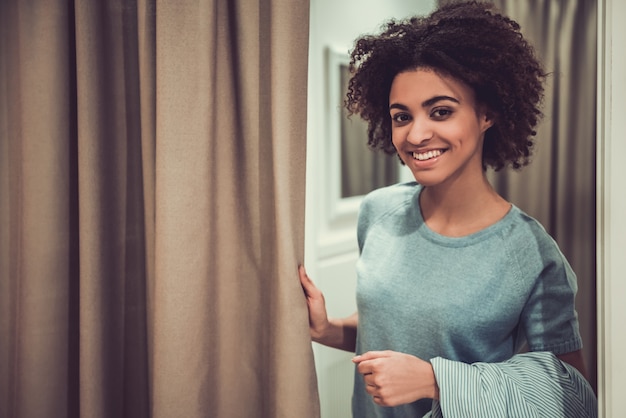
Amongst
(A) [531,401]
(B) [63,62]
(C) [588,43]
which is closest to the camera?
(A) [531,401]

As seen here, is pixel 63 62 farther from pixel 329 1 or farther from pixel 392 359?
pixel 329 1

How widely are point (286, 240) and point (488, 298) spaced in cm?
34

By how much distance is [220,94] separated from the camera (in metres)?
0.86

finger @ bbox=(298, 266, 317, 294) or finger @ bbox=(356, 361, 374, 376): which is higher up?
finger @ bbox=(298, 266, 317, 294)

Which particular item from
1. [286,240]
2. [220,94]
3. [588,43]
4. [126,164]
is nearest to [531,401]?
[286,240]

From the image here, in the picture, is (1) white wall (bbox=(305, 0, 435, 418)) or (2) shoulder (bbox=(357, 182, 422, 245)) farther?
(1) white wall (bbox=(305, 0, 435, 418))

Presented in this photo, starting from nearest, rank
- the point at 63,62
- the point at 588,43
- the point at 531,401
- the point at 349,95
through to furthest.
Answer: the point at 531,401 < the point at 63,62 < the point at 349,95 < the point at 588,43

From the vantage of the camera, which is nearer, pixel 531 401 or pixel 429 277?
pixel 531 401

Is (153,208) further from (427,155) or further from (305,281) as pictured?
(427,155)

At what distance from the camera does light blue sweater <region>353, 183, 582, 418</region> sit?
87 cm

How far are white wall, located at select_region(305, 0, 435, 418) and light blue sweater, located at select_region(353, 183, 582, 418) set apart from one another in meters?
0.47
